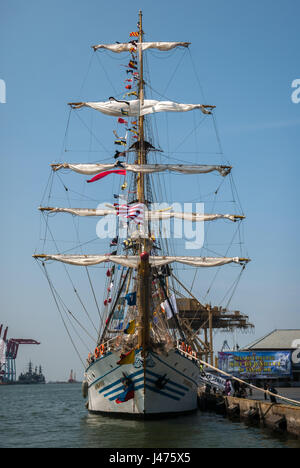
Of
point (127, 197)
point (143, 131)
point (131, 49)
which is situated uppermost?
point (131, 49)

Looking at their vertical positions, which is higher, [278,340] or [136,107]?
[136,107]

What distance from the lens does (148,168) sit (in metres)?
39.3

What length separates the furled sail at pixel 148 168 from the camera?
127 feet

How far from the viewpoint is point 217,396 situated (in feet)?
116

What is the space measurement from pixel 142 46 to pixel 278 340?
114 feet

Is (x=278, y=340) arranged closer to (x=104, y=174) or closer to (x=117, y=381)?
(x=104, y=174)

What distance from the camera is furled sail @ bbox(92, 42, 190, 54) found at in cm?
4250

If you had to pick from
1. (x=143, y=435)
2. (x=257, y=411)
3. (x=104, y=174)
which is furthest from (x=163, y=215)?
(x=143, y=435)

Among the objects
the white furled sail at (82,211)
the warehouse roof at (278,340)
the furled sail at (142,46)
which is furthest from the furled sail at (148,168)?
the warehouse roof at (278,340)

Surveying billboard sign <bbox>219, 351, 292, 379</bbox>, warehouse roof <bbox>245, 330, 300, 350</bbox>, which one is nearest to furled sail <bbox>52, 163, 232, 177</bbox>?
billboard sign <bbox>219, 351, 292, 379</bbox>

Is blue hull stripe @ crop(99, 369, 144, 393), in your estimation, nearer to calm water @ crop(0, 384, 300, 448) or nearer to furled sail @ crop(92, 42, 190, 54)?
calm water @ crop(0, 384, 300, 448)
